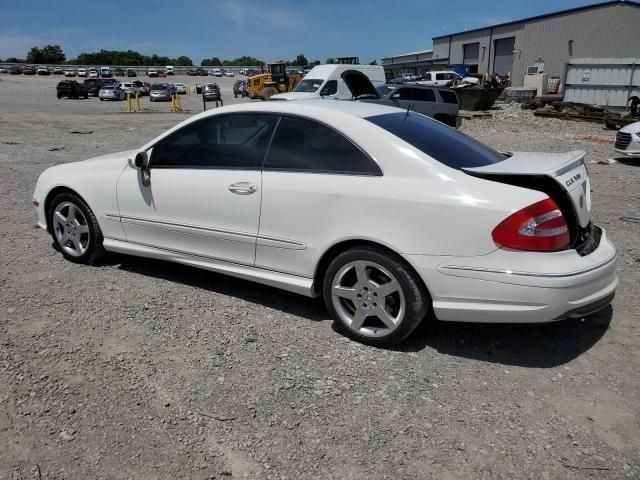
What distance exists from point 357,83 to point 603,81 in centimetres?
1515

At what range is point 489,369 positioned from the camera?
129 inches

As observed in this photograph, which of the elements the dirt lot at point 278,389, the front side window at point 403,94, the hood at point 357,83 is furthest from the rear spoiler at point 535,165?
the front side window at point 403,94

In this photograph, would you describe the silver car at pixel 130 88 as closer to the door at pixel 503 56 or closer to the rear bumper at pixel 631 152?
the door at pixel 503 56

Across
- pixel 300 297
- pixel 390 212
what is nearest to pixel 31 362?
pixel 300 297

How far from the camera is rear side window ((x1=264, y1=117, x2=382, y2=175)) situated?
3479 millimetres

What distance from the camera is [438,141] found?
3697 millimetres

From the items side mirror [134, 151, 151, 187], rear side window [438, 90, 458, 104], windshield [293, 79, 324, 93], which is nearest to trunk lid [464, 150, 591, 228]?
side mirror [134, 151, 151, 187]

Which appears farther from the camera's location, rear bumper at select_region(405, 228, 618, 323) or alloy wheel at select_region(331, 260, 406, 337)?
alloy wheel at select_region(331, 260, 406, 337)

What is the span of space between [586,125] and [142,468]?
20.3 metres

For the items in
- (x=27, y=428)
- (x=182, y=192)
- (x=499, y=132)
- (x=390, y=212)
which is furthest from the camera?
(x=499, y=132)

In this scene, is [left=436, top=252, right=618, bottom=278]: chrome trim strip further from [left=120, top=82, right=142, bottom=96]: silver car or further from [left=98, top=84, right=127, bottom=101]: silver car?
[left=120, top=82, right=142, bottom=96]: silver car

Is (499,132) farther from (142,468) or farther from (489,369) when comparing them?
(142,468)

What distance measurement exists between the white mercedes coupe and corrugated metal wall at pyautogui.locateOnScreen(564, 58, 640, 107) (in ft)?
76.3

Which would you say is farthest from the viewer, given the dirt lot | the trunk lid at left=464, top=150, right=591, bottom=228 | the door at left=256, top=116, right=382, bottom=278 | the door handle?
the door handle
